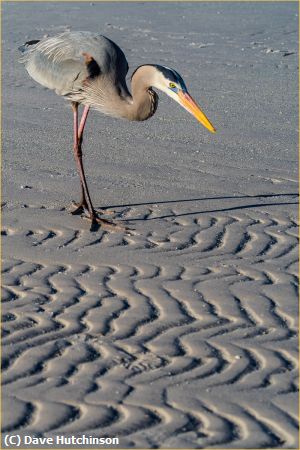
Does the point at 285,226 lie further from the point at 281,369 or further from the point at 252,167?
the point at 281,369

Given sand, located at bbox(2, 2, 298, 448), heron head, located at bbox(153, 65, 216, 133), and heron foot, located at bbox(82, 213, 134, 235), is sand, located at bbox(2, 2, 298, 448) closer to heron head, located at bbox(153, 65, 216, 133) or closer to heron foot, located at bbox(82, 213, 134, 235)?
heron foot, located at bbox(82, 213, 134, 235)

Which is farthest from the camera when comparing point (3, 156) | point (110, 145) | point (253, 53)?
point (253, 53)

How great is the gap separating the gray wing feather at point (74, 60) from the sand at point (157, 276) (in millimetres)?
915

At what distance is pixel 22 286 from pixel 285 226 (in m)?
2.45

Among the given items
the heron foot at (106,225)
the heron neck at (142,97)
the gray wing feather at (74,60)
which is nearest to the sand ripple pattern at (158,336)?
the heron foot at (106,225)

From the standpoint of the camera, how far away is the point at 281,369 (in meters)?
5.19

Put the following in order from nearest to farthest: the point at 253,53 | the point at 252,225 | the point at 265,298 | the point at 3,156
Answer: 1. the point at 265,298
2. the point at 252,225
3. the point at 3,156
4. the point at 253,53

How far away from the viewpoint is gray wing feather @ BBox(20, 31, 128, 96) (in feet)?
26.8

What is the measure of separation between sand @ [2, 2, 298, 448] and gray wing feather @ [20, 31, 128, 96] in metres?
0.92

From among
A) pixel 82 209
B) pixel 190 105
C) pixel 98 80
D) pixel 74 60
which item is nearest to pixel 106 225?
pixel 82 209

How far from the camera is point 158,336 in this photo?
557cm

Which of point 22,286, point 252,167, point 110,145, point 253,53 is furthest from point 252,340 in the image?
point 253,53

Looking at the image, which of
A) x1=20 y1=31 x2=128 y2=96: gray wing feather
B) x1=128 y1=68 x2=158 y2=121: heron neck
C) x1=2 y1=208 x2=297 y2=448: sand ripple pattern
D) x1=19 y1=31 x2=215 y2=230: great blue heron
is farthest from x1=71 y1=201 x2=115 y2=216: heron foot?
x1=20 y1=31 x2=128 y2=96: gray wing feather

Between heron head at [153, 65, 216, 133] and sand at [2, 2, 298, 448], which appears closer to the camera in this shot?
sand at [2, 2, 298, 448]
